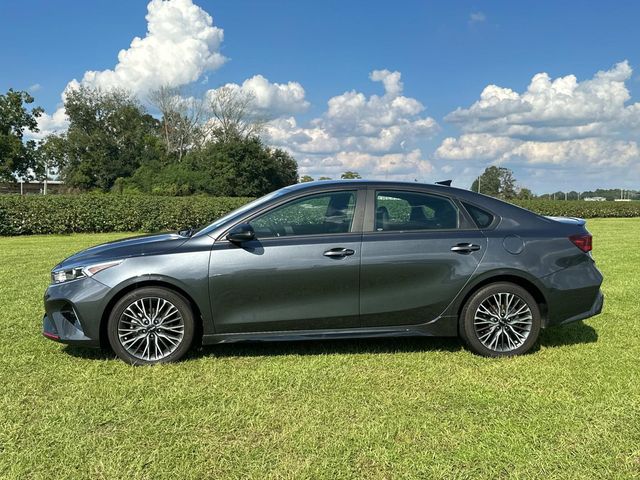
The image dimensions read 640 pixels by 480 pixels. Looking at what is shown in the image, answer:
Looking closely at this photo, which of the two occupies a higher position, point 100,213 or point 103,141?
point 103,141

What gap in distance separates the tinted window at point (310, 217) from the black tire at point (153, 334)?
894 mm

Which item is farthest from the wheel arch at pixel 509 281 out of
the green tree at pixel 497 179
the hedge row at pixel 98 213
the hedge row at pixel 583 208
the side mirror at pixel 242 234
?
the green tree at pixel 497 179

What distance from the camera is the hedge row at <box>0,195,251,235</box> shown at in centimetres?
1981

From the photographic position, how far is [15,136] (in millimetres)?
51969

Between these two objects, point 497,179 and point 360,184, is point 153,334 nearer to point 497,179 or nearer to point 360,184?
point 360,184

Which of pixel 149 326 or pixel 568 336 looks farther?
pixel 568 336

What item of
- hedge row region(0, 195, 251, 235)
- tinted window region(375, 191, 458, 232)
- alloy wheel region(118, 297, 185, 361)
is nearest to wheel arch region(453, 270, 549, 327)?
tinted window region(375, 191, 458, 232)

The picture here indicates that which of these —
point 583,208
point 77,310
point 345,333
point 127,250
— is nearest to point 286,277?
point 345,333

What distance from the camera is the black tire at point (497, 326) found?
4.67 meters

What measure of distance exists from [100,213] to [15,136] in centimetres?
3845

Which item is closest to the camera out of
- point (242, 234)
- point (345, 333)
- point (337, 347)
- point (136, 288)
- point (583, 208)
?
point (242, 234)

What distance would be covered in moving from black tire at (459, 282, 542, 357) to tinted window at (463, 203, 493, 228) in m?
0.56

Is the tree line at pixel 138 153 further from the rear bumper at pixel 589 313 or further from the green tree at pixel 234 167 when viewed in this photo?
the rear bumper at pixel 589 313

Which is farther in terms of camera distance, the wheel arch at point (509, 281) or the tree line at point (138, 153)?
the tree line at point (138, 153)
